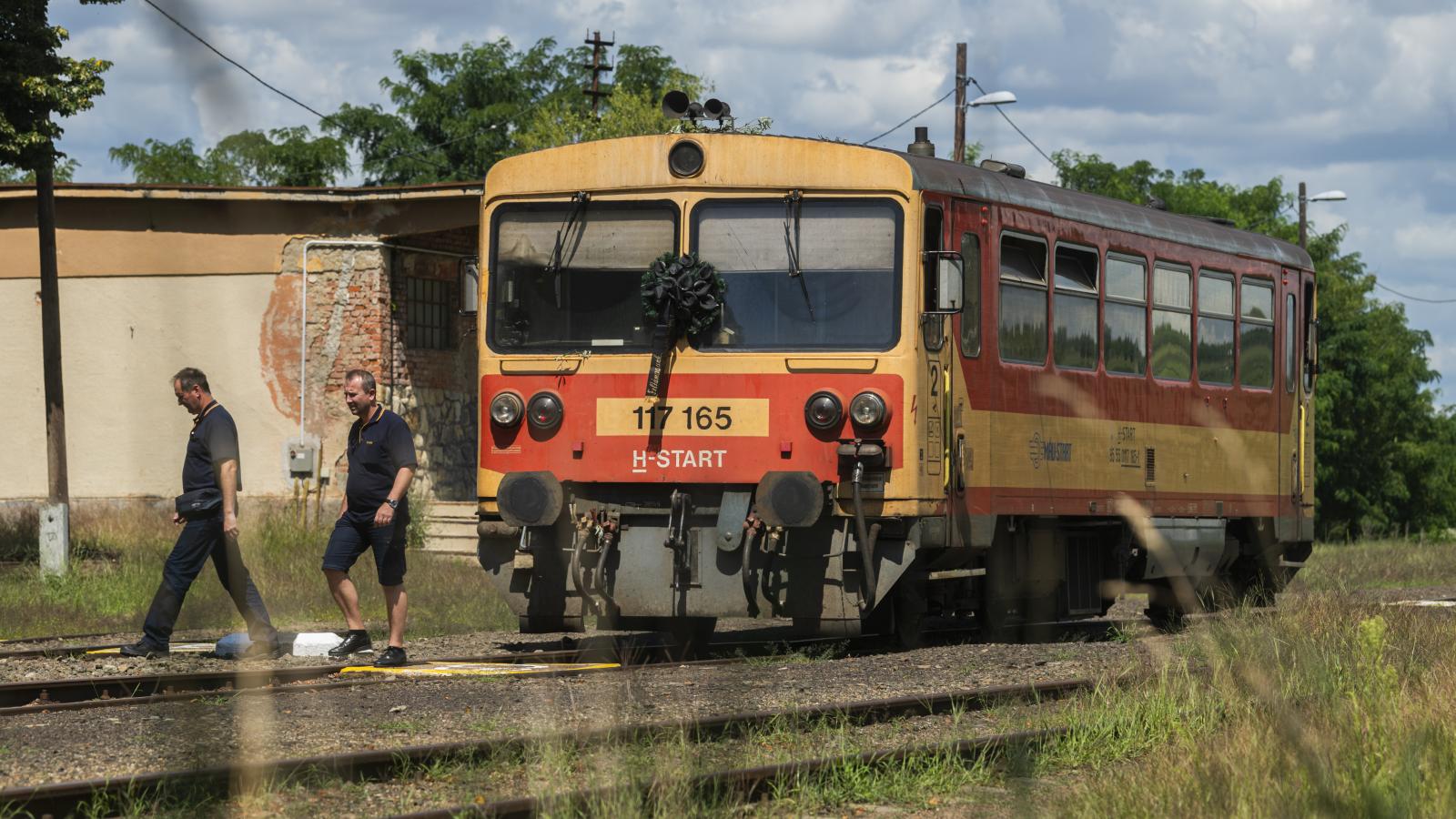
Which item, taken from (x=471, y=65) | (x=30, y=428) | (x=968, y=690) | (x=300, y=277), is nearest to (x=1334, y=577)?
(x=300, y=277)

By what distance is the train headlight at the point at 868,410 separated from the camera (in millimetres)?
10945

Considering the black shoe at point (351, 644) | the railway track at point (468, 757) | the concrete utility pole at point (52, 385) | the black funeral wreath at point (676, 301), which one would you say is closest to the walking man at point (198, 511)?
the black shoe at point (351, 644)

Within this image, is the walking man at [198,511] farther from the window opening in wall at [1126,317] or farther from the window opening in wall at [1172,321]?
the window opening in wall at [1172,321]

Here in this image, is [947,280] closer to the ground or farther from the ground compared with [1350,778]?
farther from the ground

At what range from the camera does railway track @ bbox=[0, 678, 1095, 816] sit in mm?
5484

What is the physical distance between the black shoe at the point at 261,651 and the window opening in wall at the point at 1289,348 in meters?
8.94

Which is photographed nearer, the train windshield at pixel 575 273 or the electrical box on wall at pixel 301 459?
the train windshield at pixel 575 273

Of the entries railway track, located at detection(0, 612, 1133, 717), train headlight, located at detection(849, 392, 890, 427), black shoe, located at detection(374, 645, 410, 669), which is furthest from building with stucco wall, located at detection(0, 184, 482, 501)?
black shoe, located at detection(374, 645, 410, 669)

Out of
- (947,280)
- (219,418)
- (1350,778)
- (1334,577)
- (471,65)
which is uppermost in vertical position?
(471,65)

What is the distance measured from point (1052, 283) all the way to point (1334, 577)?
11079 millimetres

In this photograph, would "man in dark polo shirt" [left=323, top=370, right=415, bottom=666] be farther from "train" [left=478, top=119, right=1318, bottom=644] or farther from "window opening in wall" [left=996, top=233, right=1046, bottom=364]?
"window opening in wall" [left=996, top=233, right=1046, bottom=364]

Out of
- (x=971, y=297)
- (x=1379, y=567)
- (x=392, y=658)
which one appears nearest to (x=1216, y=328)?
(x=971, y=297)

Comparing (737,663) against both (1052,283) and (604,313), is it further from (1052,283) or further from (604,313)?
(1052,283)

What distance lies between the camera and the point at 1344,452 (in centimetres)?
5031
